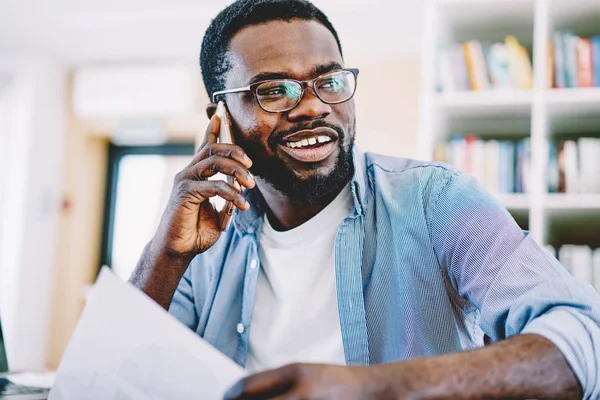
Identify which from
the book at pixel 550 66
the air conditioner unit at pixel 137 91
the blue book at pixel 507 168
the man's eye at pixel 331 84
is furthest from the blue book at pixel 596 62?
the air conditioner unit at pixel 137 91

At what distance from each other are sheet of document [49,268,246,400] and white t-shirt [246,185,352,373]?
1.49 ft

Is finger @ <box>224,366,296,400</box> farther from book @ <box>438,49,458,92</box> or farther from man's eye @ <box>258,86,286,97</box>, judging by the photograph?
book @ <box>438,49,458,92</box>

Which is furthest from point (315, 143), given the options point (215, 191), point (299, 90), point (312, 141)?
point (215, 191)

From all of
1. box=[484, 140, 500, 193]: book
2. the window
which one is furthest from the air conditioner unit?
box=[484, 140, 500, 193]: book

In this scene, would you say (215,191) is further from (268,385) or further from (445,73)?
(445,73)

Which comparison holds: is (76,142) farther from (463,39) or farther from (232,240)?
(232,240)

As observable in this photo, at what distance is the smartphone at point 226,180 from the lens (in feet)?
3.79

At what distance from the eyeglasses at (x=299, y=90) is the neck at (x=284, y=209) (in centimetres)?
19

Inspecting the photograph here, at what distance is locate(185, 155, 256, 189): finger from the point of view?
108 cm

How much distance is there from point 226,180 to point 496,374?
72 centimetres

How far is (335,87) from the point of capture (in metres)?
1.19

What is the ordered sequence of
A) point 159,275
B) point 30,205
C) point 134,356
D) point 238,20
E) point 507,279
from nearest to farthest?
point 134,356 < point 507,279 < point 159,275 < point 238,20 < point 30,205

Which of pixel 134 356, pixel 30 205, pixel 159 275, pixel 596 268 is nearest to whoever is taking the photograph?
pixel 134 356

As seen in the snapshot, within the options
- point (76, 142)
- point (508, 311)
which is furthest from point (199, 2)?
point (508, 311)
